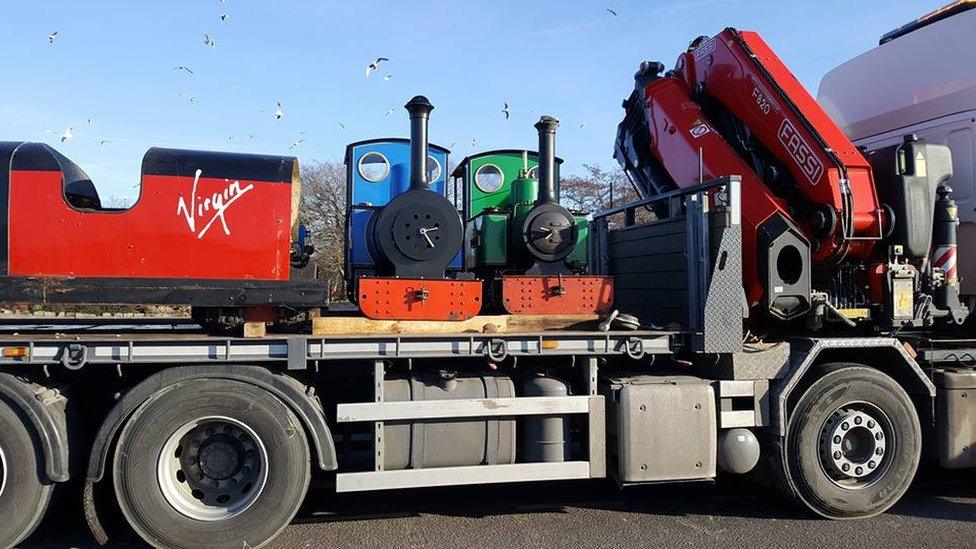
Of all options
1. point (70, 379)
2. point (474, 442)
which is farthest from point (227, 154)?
point (474, 442)

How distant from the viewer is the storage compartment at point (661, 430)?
489 cm

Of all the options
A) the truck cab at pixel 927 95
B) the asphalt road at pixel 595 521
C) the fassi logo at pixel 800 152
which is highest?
the truck cab at pixel 927 95

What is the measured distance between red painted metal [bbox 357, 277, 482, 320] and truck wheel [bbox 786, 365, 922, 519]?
270 centimetres

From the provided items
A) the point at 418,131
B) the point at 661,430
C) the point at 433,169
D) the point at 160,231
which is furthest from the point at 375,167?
the point at 661,430

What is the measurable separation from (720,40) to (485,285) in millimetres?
3110

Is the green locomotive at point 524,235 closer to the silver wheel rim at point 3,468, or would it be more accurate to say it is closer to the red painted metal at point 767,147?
the red painted metal at point 767,147

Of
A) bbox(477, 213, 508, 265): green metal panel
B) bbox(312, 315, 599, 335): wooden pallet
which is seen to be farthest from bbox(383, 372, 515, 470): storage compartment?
bbox(477, 213, 508, 265): green metal panel

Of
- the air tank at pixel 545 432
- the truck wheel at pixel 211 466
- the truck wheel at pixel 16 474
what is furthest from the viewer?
the air tank at pixel 545 432

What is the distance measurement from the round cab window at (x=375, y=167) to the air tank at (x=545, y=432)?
2982 millimetres

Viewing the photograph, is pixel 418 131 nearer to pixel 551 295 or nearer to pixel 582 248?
pixel 551 295

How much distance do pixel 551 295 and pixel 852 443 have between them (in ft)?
A: 8.65

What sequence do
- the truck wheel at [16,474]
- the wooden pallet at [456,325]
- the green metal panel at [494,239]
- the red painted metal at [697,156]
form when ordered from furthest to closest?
the green metal panel at [494,239], the red painted metal at [697,156], the wooden pallet at [456,325], the truck wheel at [16,474]

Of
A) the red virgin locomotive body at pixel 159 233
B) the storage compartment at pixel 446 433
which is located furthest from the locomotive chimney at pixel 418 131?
the storage compartment at pixel 446 433

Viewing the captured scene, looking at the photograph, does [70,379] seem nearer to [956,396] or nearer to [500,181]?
[500,181]
